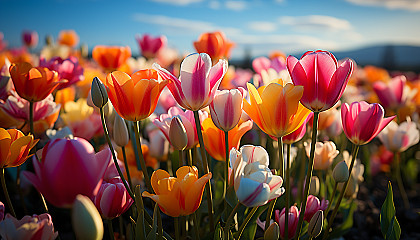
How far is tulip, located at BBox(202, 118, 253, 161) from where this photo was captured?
826mm

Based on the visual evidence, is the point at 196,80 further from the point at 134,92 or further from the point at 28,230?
the point at 28,230

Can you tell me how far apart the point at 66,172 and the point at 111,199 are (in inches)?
8.5

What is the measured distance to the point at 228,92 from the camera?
72 cm

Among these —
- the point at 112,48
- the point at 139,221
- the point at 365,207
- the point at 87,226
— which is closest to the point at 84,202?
the point at 87,226

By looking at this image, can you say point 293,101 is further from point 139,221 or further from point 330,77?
point 139,221

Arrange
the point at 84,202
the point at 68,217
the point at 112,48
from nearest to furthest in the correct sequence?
1. the point at 84,202
2. the point at 68,217
3. the point at 112,48

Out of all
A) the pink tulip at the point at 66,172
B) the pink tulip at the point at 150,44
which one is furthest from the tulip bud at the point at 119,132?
the pink tulip at the point at 150,44

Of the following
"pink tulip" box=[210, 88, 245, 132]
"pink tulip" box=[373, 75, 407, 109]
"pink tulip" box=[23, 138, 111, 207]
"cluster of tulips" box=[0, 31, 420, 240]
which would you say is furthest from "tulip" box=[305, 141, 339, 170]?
"pink tulip" box=[373, 75, 407, 109]

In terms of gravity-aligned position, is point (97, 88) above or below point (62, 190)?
above

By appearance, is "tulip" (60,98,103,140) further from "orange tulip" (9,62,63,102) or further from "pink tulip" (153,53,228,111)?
"pink tulip" (153,53,228,111)

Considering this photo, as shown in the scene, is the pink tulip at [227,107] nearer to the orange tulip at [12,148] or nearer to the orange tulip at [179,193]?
the orange tulip at [179,193]

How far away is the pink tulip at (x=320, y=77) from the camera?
0.69 m

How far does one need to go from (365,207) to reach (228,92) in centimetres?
137

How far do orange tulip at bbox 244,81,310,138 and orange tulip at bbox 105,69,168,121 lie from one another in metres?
0.19
